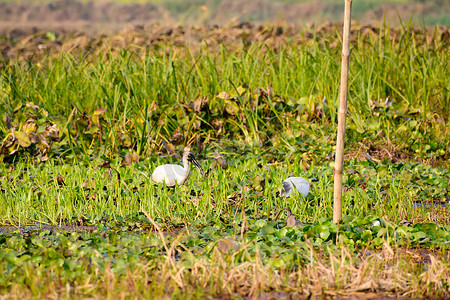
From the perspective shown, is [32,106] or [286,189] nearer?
[286,189]

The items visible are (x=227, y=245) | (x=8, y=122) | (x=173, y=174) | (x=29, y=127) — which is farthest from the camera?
(x=8, y=122)

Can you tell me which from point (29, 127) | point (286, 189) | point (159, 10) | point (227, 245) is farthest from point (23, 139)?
point (159, 10)

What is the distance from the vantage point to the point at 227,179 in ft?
14.1

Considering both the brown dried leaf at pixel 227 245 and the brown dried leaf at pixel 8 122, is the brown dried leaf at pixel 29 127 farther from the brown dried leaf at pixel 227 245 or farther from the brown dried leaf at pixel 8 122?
the brown dried leaf at pixel 227 245

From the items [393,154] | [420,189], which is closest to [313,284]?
[420,189]

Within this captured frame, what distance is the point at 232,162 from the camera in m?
4.84

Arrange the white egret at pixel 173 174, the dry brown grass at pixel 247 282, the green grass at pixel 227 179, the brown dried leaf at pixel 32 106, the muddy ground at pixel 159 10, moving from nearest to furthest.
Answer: the dry brown grass at pixel 247 282
the green grass at pixel 227 179
the white egret at pixel 173 174
the brown dried leaf at pixel 32 106
the muddy ground at pixel 159 10

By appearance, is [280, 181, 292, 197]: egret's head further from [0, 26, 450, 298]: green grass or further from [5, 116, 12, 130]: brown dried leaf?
[5, 116, 12, 130]: brown dried leaf

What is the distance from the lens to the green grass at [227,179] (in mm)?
2486

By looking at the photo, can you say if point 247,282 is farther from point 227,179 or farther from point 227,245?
point 227,179

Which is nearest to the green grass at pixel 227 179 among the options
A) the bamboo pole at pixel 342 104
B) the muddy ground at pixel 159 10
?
the bamboo pole at pixel 342 104

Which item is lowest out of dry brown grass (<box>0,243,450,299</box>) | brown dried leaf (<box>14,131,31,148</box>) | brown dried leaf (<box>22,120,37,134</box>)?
dry brown grass (<box>0,243,450,299</box>)

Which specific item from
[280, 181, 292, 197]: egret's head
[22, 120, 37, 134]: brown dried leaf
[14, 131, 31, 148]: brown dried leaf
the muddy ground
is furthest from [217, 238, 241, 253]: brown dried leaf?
the muddy ground

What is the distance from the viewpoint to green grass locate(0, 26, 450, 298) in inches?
97.9
